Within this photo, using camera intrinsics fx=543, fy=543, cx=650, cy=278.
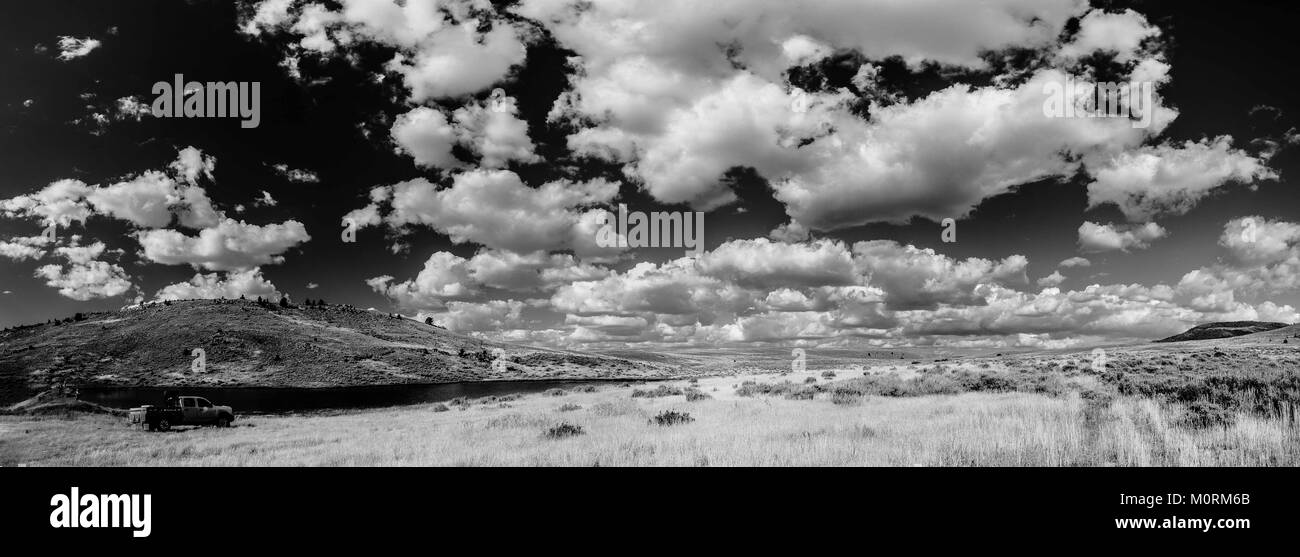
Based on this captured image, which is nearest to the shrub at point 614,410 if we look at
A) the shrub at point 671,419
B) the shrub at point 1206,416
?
the shrub at point 671,419

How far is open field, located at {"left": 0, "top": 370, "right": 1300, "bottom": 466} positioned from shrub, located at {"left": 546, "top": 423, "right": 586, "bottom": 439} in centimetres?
7

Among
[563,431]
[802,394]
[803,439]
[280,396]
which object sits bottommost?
[280,396]

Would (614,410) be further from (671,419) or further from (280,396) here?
(280,396)

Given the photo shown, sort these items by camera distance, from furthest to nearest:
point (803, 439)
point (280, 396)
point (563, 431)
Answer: point (280, 396)
point (563, 431)
point (803, 439)

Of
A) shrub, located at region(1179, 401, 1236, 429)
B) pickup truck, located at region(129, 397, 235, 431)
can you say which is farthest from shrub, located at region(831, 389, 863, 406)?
pickup truck, located at region(129, 397, 235, 431)

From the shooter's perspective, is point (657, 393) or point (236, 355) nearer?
point (657, 393)

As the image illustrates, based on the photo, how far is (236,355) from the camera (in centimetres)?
10362

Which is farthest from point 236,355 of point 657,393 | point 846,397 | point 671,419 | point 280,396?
point 846,397

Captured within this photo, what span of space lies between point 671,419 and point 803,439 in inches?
280

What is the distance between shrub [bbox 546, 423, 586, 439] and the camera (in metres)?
16.4
